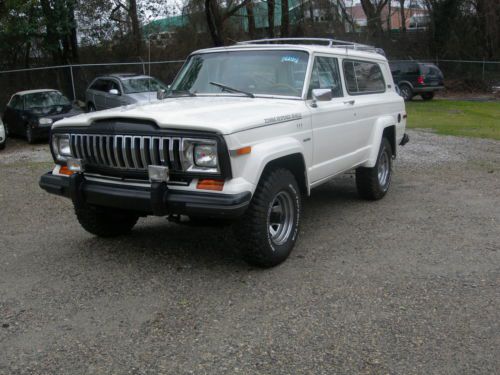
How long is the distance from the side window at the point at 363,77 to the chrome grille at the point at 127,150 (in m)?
2.96

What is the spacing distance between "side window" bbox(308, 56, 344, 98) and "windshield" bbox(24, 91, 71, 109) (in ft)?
37.4

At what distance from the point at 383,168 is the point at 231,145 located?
13.2 ft

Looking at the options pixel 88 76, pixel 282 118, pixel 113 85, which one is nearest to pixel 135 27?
pixel 88 76

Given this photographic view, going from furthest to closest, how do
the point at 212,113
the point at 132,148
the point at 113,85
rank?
the point at 113,85, the point at 212,113, the point at 132,148

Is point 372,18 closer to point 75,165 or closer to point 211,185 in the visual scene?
point 75,165

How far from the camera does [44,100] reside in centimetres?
1587

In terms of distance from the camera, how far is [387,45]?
34188mm

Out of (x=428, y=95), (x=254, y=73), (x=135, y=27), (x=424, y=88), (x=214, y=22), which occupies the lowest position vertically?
(x=428, y=95)

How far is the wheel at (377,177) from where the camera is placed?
7305mm

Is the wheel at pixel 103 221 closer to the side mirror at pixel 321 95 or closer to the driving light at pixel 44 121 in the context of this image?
the side mirror at pixel 321 95

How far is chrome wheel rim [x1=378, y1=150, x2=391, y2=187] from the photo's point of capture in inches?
298

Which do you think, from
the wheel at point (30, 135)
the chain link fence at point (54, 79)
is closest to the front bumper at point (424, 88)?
the chain link fence at point (54, 79)

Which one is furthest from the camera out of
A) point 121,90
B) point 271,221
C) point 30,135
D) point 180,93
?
point 121,90

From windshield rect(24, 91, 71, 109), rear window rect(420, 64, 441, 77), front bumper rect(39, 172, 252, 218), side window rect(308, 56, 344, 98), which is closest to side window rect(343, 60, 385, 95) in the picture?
side window rect(308, 56, 344, 98)
